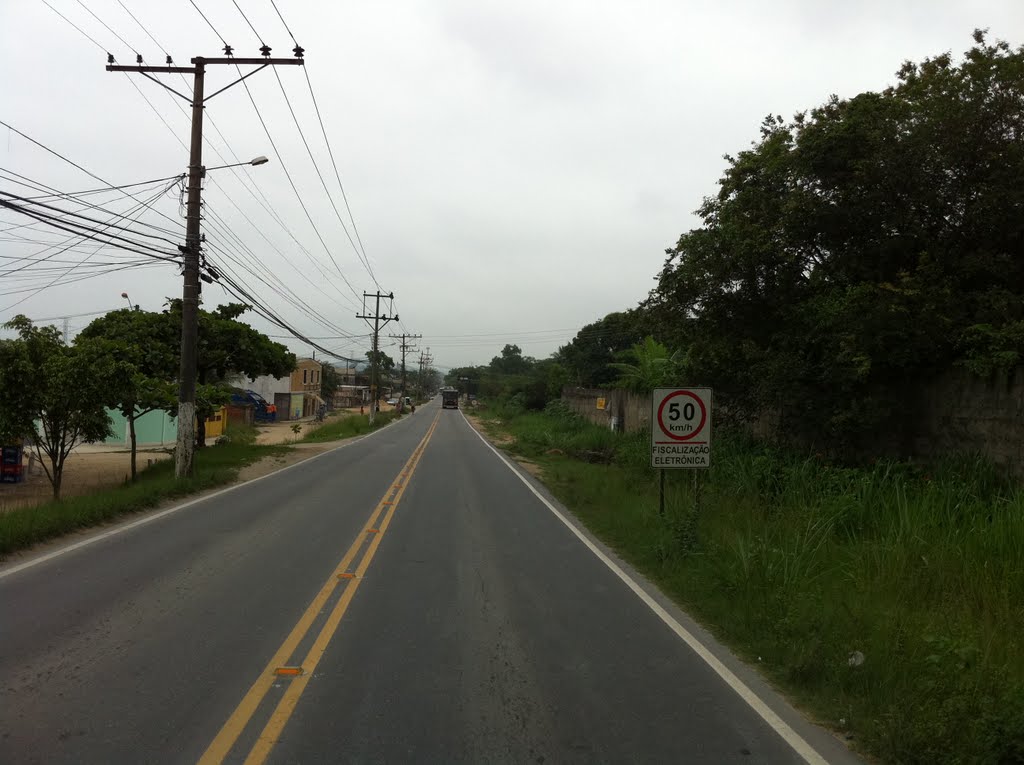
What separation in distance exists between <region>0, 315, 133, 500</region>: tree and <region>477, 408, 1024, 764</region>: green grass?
398 inches

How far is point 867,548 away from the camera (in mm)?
9125

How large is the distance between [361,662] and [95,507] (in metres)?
8.77

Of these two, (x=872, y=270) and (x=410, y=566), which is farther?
(x=872, y=270)

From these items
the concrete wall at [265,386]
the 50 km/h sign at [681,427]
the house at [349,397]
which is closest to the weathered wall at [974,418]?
the 50 km/h sign at [681,427]

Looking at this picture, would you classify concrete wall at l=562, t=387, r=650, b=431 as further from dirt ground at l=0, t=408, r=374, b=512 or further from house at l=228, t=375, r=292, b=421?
house at l=228, t=375, r=292, b=421

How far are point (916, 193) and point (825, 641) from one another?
9751 millimetres

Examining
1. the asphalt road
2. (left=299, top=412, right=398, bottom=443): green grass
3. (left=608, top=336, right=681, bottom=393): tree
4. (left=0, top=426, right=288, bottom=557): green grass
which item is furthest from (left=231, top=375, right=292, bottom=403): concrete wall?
the asphalt road

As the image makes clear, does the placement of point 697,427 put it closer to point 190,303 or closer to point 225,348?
point 190,303

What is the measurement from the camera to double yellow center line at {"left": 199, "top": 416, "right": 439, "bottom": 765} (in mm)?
4445

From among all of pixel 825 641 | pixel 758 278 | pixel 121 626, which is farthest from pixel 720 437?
pixel 121 626

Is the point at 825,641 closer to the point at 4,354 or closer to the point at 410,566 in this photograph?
the point at 410,566

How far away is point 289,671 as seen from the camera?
18.7ft

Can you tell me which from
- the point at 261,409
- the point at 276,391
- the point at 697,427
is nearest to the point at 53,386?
the point at 697,427

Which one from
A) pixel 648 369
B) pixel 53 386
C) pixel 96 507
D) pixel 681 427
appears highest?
pixel 648 369
